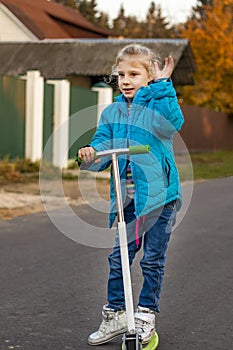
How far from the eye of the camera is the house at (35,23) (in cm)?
2858

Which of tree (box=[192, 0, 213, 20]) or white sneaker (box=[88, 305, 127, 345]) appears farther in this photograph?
tree (box=[192, 0, 213, 20])

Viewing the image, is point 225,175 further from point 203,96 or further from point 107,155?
point 203,96

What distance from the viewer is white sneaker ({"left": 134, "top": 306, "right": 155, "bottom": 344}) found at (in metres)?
3.90

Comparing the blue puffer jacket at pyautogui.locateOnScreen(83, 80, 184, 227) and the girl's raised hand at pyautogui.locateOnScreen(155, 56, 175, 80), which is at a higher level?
the girl's raised hand at pyautogui.locateOnScreen(155, 56, 175, 80)

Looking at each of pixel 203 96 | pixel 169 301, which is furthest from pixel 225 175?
pixel 203 96

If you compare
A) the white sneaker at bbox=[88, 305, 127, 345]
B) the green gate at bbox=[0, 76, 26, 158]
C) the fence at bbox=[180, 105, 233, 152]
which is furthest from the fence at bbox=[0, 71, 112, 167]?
the fence at bbox=[180, 105, 233, 152]

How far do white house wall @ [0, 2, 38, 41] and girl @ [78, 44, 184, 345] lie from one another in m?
Answer: 25.5

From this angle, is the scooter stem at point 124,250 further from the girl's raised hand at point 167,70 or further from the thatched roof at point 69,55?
the thatched roof at point 69,55

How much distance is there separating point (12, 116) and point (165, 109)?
37.9 ft

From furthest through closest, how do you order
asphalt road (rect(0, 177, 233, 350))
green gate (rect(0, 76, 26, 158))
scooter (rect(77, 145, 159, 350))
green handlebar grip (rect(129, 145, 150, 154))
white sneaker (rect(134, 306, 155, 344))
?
green gate (rect(0, 76, 26, 158)), asphalt road (rect(0, 177, 233, 350)), white sneaker (rect(134, 306, 155, 344)), scooter (rect(77, 145, 159, 350)), green handlebar grip (rect(129, 145, 150, 154))

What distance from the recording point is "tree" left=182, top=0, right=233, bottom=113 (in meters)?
32.9

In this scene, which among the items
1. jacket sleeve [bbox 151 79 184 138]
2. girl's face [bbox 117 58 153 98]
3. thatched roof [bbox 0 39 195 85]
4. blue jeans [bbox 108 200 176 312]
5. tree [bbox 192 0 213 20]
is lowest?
blue jeans [bbox 108 200 176 312]

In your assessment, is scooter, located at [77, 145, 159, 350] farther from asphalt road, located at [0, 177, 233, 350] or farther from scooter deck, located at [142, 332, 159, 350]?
asphalt road, located at [0, 177, 233, 350]

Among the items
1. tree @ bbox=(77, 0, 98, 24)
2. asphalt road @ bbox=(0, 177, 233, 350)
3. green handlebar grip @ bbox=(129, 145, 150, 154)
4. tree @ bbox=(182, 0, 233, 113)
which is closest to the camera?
green handlebar grip @ bbox=(129, 145, 150, 154)
